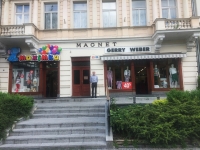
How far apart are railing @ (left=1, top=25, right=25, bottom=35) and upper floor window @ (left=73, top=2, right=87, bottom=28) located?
155 inches

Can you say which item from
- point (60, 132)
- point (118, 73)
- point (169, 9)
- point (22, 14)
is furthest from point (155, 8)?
point (60, 132)

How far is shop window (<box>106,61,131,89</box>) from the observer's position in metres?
14.5

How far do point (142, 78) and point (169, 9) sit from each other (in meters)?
5.65

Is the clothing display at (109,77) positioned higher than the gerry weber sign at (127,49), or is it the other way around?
the gerry weber sign at (127,49)

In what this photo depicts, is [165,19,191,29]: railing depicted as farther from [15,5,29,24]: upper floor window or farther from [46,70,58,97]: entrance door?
[15,5,29,24]: upper floor window

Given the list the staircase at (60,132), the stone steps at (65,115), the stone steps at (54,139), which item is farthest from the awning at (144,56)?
the stone steps at (54,139)

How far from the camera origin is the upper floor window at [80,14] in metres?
15.0

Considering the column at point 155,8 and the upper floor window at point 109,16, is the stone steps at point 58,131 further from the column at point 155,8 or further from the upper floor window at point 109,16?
the column at point 155,8

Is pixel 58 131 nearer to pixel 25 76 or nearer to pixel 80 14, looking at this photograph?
pixel 25 76

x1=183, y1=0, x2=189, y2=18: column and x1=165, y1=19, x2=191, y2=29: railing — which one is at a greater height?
x1=183, y1=0, x2=189, y2=18: column

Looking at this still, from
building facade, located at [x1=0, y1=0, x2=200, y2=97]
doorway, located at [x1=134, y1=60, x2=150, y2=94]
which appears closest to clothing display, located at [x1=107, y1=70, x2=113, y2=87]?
building facade, located at [x1=0, y1=0, x2=200, y2=97]

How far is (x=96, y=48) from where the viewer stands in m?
14.4

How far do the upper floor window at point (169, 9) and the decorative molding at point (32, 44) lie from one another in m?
9.83

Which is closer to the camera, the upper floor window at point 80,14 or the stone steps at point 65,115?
the stone steps at point 65,115
